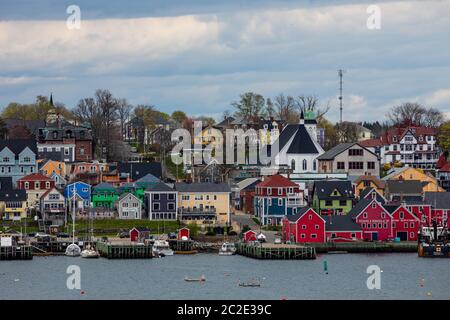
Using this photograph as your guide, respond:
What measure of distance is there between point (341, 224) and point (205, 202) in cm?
940

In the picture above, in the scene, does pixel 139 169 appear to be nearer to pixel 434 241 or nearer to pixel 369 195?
pixel 369 195

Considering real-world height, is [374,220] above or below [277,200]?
below

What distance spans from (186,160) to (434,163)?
59.1 feet

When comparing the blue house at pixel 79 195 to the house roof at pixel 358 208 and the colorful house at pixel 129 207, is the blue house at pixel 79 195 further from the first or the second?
the house roof at pixel 358 208

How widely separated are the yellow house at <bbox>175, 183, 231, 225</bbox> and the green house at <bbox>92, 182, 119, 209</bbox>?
12.5 feet

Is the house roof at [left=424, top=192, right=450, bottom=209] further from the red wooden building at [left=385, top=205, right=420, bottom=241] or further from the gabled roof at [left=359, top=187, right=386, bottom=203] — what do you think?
the red wooden building at [left=385, top=205, right=420, bottom=241]

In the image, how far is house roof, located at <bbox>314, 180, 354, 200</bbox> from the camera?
260ft

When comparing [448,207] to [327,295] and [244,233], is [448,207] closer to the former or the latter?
[244,233]

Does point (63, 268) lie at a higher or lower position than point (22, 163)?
lower

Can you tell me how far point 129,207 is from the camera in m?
79.5

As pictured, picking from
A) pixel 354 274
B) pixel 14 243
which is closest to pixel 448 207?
pixel 354 274

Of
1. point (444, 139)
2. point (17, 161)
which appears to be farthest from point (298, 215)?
point (444, 139)

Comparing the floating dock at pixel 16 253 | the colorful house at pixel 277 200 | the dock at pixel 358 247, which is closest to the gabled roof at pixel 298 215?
the dock at pixel 358 247
